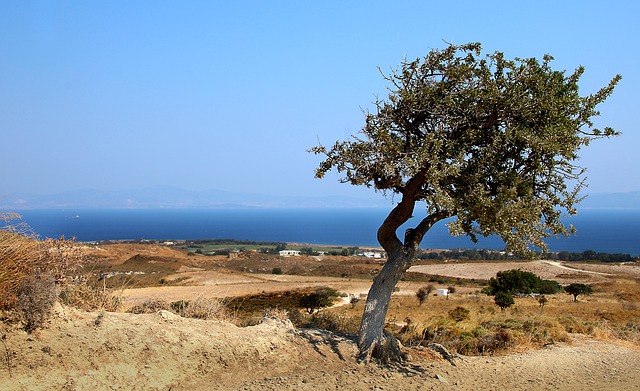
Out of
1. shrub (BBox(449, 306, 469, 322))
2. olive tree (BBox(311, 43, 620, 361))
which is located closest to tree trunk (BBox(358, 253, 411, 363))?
olive tree (BBox(311, 43, 620, 361))

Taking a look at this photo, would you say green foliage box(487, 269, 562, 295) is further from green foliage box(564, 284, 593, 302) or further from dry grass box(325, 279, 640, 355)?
dry grass box(325, 279, 640, 355)

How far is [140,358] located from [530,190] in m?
7.42

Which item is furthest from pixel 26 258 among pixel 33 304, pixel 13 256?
pixel 33 304

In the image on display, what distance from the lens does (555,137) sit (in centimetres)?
895

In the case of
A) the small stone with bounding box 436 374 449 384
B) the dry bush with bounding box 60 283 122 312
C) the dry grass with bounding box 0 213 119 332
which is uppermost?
the dry grass with bounding box 0 213 119 332

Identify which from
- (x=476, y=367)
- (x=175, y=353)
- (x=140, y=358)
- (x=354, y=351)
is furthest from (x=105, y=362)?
(x=476, y=367)

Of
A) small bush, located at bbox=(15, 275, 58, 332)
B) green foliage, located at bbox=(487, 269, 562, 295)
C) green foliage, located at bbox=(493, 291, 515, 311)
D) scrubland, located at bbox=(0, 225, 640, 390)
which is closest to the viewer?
scrubland, located at bbox=(0, 225, 640, 390)

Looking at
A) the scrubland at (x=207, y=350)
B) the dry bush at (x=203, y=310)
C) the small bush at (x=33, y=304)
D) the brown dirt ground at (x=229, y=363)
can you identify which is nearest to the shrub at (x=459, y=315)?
the scrubland at (x=207, y=350)

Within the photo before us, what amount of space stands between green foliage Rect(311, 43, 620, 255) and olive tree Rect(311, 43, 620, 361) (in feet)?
0.06

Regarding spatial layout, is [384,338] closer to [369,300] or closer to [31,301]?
[369,300]

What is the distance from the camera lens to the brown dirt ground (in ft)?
24.3

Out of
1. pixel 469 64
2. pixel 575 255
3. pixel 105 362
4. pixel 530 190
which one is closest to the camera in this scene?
pixel 105 362

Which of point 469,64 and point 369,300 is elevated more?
point 469,64

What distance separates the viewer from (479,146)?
987cm
